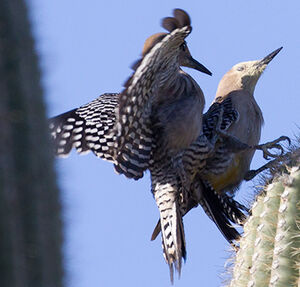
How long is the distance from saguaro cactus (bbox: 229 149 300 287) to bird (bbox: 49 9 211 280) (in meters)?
1.60

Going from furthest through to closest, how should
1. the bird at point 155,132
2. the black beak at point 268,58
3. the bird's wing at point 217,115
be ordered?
the black beak at point 268,58, the bird's wing at point 217,115, the bird at point 155,132

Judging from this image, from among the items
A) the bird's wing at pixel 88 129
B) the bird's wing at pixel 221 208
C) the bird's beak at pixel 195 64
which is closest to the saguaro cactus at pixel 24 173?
the bird's wing at pixel 88 129

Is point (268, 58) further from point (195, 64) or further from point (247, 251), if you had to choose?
point (247, 251)

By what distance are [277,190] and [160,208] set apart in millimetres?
2281

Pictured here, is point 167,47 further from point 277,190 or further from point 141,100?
point 277,190

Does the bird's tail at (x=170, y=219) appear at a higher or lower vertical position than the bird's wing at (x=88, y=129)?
lower

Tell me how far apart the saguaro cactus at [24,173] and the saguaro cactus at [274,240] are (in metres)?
1.61

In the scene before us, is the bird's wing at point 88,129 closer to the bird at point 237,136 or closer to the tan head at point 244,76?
the bird at point 237,136

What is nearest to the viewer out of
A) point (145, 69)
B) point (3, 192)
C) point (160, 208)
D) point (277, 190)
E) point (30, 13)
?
point (3, 192)

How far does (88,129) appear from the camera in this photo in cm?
519

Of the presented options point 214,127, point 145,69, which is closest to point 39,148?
point 145,69

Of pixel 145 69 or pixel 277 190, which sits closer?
pixel 277 190

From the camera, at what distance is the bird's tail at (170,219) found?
16.7ft

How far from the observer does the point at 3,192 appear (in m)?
1.13
